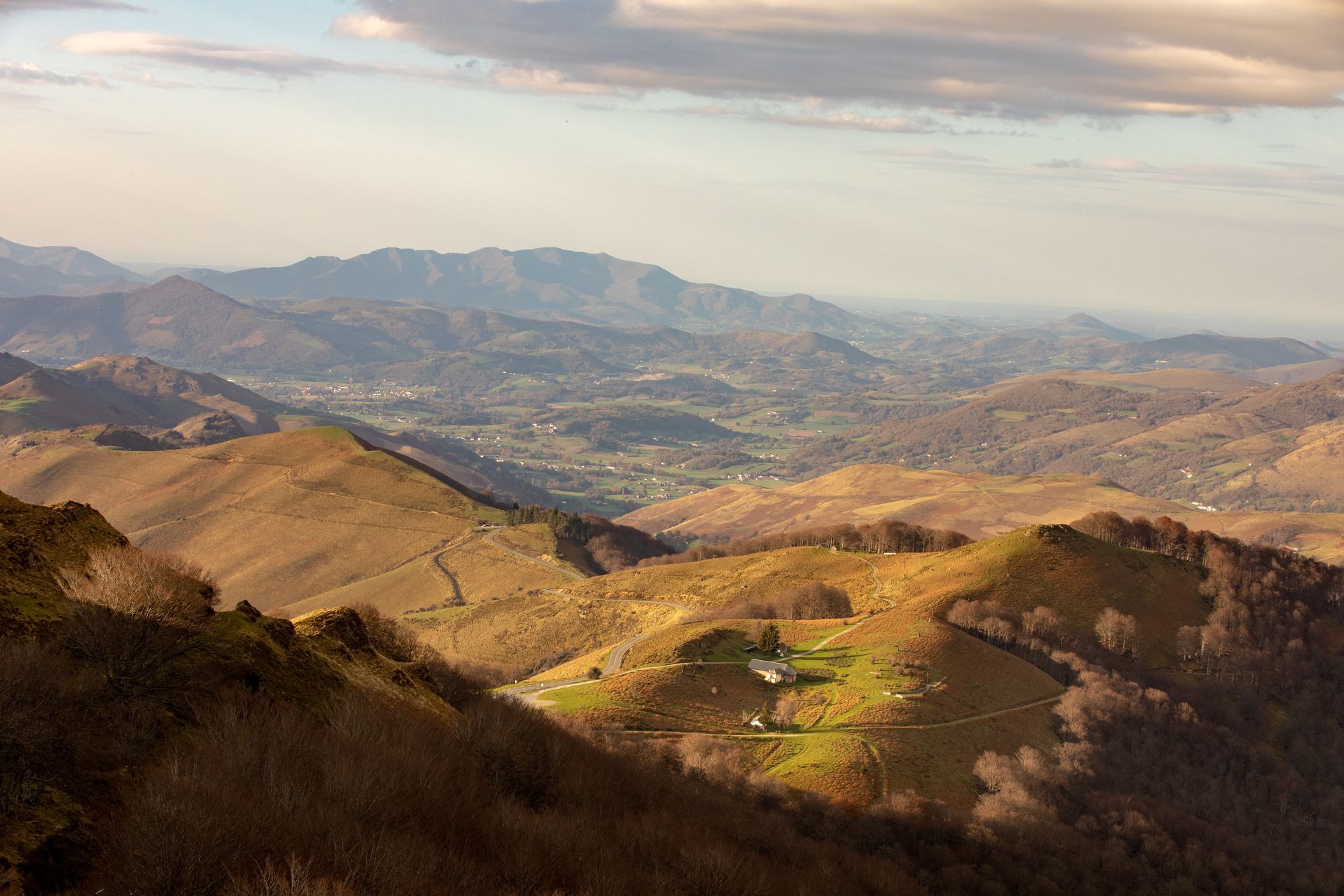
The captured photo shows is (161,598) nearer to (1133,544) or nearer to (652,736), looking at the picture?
(652,736)

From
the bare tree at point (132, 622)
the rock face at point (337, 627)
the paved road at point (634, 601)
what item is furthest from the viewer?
the paved road at point (634, 601)

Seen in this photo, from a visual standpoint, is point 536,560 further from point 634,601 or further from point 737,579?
point 737,579

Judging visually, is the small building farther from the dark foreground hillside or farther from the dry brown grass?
the dry brown grass

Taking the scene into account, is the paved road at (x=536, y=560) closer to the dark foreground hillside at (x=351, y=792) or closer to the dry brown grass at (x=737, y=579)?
the dry brown grass at (x=737, y=579)

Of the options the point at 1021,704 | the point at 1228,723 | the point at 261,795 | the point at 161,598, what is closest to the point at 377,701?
the point at 161,598

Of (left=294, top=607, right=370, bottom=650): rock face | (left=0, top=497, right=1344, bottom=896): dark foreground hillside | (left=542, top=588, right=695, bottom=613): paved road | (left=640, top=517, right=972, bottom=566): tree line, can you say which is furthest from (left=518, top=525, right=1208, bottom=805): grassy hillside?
(left=294, top=607, right=370, bottom=650): rock face

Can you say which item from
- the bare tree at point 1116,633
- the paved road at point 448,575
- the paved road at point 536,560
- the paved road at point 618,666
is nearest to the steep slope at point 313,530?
the paved road at point 448,575
